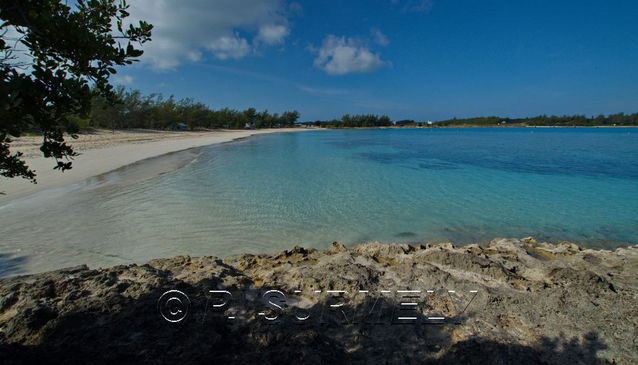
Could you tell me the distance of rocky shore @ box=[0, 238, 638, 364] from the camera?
97.3 inches

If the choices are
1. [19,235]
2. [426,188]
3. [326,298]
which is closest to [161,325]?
[326,298]

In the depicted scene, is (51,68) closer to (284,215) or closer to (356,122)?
(284,215)

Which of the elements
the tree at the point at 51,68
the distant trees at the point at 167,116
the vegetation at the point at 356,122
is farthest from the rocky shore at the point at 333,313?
the vegetation at the point at 356,122

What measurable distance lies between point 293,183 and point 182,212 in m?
5.57

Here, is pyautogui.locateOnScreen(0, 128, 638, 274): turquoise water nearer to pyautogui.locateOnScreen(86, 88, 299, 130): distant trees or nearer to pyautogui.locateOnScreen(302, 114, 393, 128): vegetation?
pyautogui.locateOnScreen(86, 88, 299, 130): distant trees

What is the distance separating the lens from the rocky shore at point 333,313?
247 cm

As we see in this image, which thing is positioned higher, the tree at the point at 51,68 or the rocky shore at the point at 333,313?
the tree at the point at 51,68

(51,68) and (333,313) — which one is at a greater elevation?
(51,68)

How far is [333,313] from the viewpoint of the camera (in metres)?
3.18

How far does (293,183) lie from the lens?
1295 cm

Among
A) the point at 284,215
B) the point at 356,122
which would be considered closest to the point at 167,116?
the point at 284,215

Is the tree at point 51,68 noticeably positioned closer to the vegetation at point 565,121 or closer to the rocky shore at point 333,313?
the rocky shore at point 333,313

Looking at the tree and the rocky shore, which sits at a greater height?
the tree

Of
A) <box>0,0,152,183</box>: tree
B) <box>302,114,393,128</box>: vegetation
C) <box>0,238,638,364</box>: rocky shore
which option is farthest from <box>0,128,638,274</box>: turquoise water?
<box>302,114,393,128</box>: vegetation
